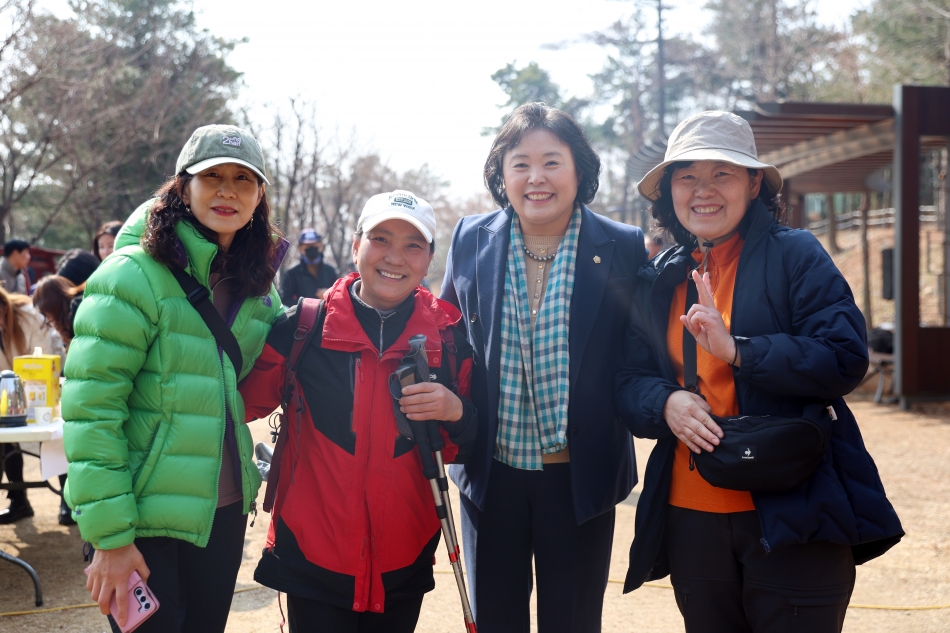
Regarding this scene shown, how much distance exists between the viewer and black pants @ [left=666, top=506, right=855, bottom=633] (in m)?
2.04

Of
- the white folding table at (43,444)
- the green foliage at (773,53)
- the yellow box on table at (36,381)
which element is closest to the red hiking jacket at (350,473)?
the white folding table at (43,444)

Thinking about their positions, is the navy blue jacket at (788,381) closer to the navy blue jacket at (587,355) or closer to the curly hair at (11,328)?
the navy blue jacket at (587,355)

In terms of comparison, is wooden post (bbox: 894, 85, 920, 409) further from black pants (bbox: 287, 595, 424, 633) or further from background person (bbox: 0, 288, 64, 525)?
background person (bbox: 0, 288, 64, 525)

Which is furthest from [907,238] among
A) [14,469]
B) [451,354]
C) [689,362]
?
[14,469]

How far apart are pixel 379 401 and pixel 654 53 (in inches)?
1180

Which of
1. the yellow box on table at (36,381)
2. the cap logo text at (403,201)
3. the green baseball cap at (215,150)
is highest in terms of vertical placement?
the green baseball cap at (215,150)

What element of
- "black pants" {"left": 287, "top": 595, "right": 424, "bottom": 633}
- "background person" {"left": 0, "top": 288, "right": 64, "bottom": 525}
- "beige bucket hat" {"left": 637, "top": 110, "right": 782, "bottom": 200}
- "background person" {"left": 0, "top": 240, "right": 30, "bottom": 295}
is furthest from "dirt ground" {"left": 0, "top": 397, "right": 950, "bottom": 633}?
"background person" {"left": 0, "top": 240, "right": 30, "bottom": 295}

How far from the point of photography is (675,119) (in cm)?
3120

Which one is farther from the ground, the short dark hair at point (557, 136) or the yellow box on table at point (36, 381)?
the short dark hair at point (557, 136)

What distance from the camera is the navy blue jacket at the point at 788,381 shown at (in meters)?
1.99

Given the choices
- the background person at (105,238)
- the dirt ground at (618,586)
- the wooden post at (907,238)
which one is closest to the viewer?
the dirt ground at (618,586)

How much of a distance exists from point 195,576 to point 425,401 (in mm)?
826

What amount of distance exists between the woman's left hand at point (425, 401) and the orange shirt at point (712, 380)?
0.72 metres

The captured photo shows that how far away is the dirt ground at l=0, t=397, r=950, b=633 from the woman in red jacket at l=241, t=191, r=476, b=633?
1733mm
